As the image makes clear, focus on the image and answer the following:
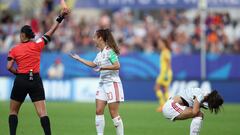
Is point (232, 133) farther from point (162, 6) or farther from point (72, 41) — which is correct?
point (72, 41)

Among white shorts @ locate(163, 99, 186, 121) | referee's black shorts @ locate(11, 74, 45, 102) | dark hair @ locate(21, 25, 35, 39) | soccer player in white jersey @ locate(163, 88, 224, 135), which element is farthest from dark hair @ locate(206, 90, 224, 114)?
dark hair @ locate(21, 25, 35, 39)

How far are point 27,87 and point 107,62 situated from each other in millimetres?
1776

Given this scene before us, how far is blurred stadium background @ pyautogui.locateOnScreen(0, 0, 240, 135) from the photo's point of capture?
104ft

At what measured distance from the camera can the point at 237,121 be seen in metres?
21.7

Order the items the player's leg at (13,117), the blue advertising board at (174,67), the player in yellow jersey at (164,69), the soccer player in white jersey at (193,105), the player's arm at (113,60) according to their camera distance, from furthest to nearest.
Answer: the blue advertising board at (174,67) → the player in yellow jersey at (164,69) → the player's arm at (113,60) → the soccer player in white jersey at (193,105) → the player's leg at (13,117)

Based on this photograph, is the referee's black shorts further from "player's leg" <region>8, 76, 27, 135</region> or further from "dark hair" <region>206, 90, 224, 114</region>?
"dark hair" <region>206, 90, 224, 114</region>

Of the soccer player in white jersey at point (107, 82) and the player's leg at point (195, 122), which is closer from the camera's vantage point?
the player's leg at point (195, 122)

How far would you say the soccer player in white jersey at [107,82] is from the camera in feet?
48.4

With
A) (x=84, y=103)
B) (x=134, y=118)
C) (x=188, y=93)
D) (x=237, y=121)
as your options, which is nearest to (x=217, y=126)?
(x=237, y=121)

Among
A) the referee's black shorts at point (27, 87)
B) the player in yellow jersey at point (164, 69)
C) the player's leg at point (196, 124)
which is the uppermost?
the player in yellow jersey at point (164, 69)

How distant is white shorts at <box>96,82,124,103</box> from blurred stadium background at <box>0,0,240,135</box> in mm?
13543

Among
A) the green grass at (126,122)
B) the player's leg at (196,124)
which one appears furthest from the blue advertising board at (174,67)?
the player's leg at (196,124)

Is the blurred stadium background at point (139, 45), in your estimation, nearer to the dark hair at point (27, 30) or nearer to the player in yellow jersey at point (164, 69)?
the player in yellow jersey at point (164, 69)

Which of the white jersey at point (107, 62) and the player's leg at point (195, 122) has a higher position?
the white jersey at point (107, 62)
